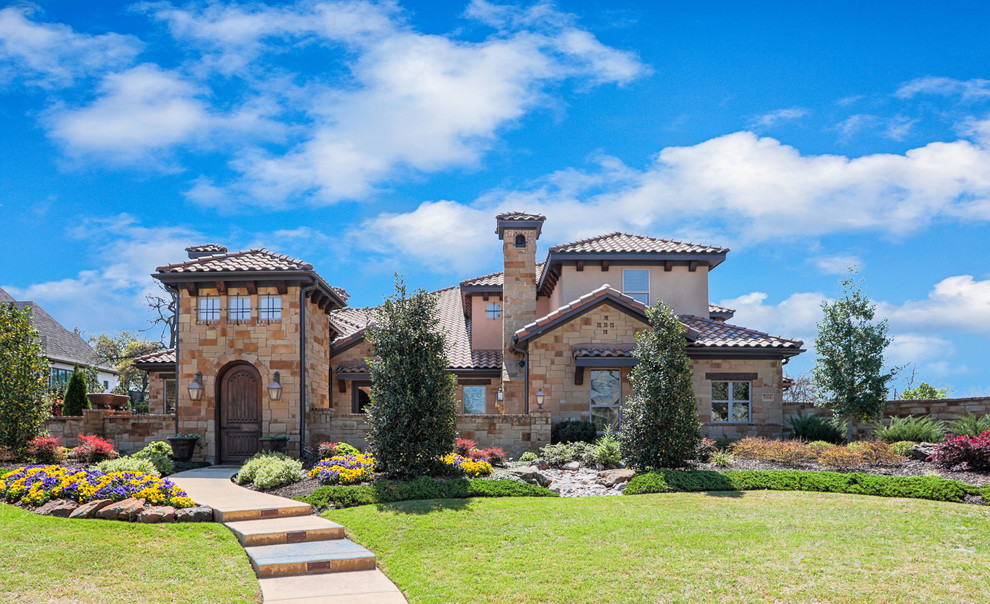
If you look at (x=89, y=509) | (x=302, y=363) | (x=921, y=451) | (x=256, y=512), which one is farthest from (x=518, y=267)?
(x=89, y=509)

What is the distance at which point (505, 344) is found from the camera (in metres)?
25.1

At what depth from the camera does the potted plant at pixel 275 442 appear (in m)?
19.0

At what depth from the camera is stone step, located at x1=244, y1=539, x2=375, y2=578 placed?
9828 mm

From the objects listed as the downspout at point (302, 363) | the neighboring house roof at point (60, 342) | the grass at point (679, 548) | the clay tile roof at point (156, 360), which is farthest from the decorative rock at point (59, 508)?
the neighboring house roof at point (60, 342)

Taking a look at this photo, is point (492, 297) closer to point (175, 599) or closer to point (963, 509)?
point (963, 509)

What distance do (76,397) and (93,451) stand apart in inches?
399

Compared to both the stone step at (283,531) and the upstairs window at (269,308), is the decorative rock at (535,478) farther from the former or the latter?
the upstairs window at (269,308)

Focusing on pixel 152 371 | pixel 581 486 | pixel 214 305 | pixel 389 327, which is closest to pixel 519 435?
pixel 581 486

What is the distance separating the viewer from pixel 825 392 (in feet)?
75.2

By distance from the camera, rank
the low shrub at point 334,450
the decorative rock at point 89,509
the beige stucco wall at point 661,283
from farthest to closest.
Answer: the beige stucco wall at point 661,283 → the low shrub at point 334,450 → the decorative rock at point 89,509

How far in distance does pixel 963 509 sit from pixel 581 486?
6.92m

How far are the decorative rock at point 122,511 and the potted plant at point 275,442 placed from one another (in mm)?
7188

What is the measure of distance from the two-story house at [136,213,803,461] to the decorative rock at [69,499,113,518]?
7.68 meters

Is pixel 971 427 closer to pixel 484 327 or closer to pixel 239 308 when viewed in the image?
pixel 484 327
